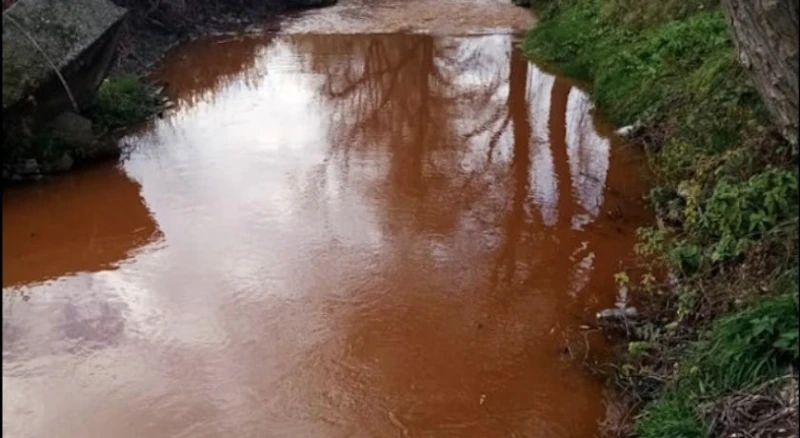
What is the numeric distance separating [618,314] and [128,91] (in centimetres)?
653

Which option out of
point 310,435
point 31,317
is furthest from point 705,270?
point 31,317

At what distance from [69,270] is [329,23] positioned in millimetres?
8699

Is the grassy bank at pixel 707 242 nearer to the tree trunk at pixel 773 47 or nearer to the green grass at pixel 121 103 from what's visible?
the tree trunk at pixel 773 47

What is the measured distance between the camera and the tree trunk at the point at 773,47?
3758 millimetres

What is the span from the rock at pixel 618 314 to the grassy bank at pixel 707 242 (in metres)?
0.09

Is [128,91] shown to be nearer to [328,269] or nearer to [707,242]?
[328,269]

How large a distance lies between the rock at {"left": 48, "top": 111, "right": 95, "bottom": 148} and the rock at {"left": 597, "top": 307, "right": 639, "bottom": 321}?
208 inches

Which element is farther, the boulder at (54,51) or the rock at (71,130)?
the rock at (71,130)

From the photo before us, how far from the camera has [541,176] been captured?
298 inches

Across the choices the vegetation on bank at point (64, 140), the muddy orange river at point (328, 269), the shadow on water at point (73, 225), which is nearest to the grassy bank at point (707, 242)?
the muddy orange river at point (328, 269)

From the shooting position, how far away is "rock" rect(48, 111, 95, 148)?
25.6 feet

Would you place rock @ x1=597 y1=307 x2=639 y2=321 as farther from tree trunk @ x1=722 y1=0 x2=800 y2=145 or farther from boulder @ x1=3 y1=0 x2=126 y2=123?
boulder @ x1=3 y1=0 x2=126 y2=123

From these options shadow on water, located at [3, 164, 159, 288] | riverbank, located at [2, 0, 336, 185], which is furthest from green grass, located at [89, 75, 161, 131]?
shadow on water, located at [3, 164, 159, 288]

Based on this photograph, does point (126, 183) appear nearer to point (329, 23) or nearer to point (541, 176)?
point (541, 176)
